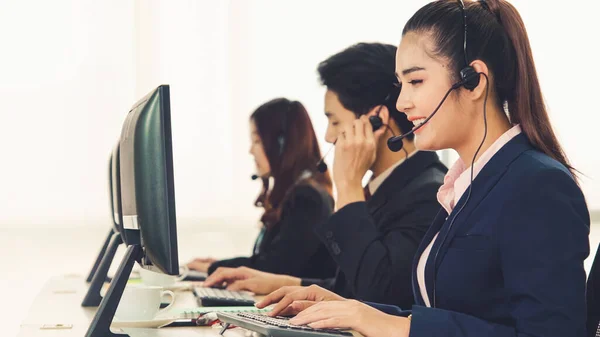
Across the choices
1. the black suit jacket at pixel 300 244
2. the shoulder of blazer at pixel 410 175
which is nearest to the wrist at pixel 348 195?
the shoulder of blazer at pixel 410 175

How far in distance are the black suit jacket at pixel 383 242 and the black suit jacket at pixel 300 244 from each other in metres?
0.74

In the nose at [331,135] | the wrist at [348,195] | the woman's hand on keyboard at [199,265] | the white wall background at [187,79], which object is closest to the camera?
the wrist at [348,195]

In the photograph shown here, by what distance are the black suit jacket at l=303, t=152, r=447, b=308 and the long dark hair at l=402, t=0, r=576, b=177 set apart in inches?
19.5

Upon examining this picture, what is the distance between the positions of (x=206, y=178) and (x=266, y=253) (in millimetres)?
1343

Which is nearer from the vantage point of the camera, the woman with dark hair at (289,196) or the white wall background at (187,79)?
the woman with dark hair at (289,196)

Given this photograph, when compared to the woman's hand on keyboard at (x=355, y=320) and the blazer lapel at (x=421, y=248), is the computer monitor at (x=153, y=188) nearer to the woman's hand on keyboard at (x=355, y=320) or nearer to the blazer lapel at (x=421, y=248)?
the woman's hand on keyboard at (x=355, y=320)

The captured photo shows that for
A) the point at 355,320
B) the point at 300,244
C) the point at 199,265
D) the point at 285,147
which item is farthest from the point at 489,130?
the point at 199,265

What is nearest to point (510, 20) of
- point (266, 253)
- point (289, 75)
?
point (266, 253)

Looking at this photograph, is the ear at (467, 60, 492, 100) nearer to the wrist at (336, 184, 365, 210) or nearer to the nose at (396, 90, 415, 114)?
the nose at (396, 90, 415, 114)

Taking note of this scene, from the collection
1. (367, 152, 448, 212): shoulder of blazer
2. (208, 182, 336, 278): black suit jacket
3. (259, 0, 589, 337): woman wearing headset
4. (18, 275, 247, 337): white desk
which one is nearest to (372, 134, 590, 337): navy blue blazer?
(259, 0, 589, 337): woman wearing headset

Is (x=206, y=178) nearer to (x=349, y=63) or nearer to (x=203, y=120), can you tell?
(x=203, y=120)

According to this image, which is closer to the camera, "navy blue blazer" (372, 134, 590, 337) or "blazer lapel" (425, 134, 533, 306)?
"navy blue blazer" (372, 134, 590, 337)

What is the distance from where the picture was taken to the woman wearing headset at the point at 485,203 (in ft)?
3.56

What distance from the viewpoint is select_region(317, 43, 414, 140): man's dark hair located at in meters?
1.97
